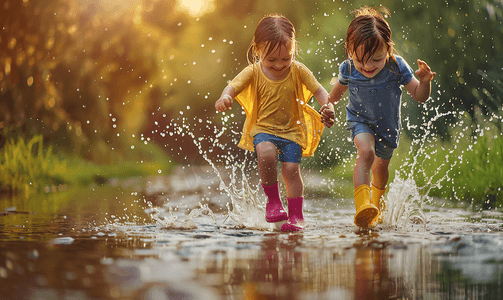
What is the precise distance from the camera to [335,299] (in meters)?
2.31

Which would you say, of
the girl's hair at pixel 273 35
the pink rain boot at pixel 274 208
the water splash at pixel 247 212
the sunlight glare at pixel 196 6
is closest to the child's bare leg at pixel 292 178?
the pink rain boot at pixel 274 208

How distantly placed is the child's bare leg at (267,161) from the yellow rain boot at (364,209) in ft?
2.00

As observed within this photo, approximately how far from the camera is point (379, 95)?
4.57 m

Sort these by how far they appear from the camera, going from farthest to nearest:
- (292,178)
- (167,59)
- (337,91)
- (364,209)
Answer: (167,59) < (337,91) < (292,178) < (364,209)

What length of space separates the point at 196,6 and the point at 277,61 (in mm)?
12841

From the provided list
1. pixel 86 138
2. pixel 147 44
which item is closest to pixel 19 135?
pixel 86 138

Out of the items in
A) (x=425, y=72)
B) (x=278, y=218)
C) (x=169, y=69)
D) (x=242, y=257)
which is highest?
(x=169, y=69)

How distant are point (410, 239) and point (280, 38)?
1.60 m

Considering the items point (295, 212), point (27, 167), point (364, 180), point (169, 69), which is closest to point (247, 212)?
point (295, 212)

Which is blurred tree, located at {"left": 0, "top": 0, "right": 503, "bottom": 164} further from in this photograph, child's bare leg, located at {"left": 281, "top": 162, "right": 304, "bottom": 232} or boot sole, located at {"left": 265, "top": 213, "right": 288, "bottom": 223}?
boot sole, located at {"left": 265, "top": 213, "right": 288, "bottom": 223}

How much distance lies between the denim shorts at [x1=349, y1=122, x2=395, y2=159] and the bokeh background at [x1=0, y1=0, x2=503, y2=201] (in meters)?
1.13

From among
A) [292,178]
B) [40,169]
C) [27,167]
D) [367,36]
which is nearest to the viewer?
[367,36]

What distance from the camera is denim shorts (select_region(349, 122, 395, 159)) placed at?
4.57 metres

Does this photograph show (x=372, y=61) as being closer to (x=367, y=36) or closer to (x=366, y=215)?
(x=367, y=36)
